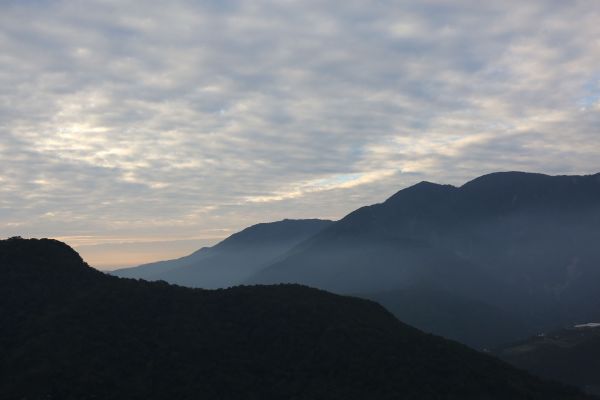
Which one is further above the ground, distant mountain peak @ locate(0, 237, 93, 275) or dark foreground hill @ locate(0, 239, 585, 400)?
distant mountain peak @ locate(0, 237, 93, 275)

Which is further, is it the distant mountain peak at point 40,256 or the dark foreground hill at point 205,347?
the distant mountain peak at point 40,256

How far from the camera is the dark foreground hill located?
96.6 metres

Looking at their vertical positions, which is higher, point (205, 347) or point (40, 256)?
point (40, 256)

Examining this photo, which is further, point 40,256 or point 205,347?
point 40,256

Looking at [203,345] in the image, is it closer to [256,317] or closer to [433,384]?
[256,317]

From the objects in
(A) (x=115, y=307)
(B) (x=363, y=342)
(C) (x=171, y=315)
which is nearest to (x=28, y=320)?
Answer: (A) (x=115, y=307)

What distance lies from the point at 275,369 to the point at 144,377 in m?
26.8

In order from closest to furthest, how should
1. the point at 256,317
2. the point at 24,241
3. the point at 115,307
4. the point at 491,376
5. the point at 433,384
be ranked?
the point at 433,384, the point at 491,376, the point at 115,307, the point at 256,317, the point at 24,241

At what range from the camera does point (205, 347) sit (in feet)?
374

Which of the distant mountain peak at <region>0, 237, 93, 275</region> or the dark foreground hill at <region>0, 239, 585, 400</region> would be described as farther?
the distant mountain peak at <region>0, 237, 93, 275</region>

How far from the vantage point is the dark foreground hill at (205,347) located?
9662 cm

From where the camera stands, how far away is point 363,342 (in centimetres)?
12081

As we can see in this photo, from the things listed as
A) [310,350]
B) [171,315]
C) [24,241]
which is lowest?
[310,350]

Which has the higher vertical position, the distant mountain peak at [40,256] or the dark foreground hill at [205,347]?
the distant mountain peak at [40,256]
